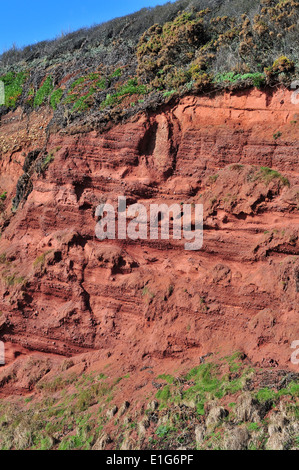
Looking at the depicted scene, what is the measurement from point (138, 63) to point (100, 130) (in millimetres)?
5616

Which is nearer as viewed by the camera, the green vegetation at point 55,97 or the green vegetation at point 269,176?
the green vegetation at point 269,176

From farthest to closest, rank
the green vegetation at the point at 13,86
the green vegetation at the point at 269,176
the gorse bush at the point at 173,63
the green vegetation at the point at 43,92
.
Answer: the green vegetation at the point at 13,86 < the green vegetation at the point at 43,92 < the gorse bush at the point at 173,63 < the green vegetation at the point at 269,176

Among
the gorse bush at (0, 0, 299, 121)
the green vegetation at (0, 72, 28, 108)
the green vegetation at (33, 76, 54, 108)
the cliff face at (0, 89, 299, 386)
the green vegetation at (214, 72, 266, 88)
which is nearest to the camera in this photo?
the cliff face at (0, 89, 299, 386)

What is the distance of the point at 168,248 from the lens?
46.3 ft

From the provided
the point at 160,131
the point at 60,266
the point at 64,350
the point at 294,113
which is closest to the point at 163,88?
the point at 160,131

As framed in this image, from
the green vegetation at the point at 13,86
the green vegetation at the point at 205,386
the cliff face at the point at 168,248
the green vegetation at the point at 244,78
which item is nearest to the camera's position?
the green vegetation at the point at 205,386

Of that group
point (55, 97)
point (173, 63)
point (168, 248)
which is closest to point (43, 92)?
point (55, 97)

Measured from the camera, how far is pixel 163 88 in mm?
16688

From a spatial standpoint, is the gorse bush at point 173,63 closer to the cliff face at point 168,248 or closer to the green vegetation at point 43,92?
the green vegetation at point 43,92

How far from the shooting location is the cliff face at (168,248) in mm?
12523

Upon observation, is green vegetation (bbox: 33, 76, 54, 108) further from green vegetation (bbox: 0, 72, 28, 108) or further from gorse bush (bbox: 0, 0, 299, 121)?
green vegetation (bbox: 0, 72, 28, 108)

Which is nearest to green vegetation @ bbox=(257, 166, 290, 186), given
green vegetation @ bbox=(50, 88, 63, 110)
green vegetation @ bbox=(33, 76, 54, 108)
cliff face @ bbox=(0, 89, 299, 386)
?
cliff face @ bbox=(0, 89, 299, 386)

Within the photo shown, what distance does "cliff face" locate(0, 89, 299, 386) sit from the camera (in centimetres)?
1252

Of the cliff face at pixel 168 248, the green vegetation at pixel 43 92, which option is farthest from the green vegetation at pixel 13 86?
the cliff face at pixel 168 248
